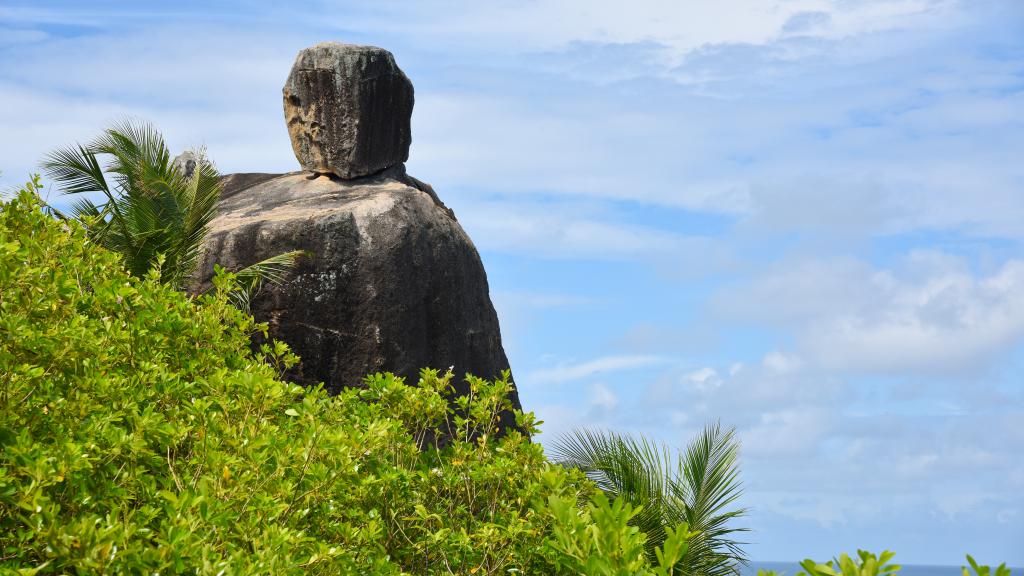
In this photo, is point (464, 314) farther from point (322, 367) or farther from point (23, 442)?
point (23, 442)

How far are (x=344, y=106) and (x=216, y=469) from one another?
997cm

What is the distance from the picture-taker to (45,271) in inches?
209

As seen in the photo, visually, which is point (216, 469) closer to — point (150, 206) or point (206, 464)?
point (206, 464)

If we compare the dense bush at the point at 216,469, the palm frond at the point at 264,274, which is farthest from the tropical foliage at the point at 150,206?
the dense bush at the point at 216,469

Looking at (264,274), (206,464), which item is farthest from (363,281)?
(206,464)

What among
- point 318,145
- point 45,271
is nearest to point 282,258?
point 318,145

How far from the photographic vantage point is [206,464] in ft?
13.0

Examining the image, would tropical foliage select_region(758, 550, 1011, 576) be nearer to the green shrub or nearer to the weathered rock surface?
the green shrub

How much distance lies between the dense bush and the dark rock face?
5.60 meters

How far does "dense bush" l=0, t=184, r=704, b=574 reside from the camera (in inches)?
128

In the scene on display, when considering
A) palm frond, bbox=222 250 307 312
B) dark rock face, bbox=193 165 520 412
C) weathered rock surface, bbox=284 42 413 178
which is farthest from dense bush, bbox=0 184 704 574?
weathered rock surface, bbox=284 42 413 178

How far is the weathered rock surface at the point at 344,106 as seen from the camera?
13258 mm

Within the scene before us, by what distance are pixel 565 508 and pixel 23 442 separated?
1.95 metres

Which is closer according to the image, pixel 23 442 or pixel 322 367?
pixel 23 442
